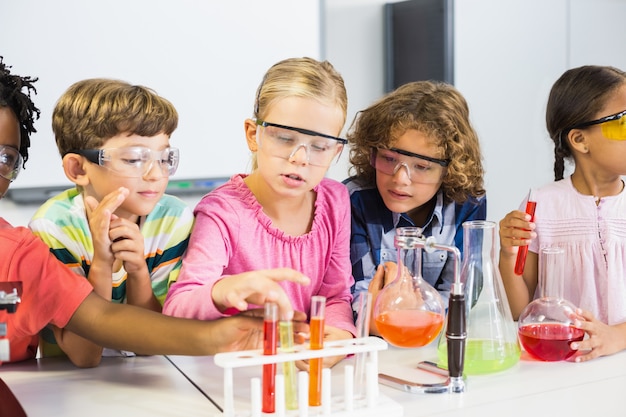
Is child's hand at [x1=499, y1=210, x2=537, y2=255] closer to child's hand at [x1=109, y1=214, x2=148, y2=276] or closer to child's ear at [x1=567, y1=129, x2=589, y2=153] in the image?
child's ear at [x1=567, y1=129, x2=589, y2=153]

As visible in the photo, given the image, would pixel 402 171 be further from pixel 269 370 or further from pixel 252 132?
pixel 269 370

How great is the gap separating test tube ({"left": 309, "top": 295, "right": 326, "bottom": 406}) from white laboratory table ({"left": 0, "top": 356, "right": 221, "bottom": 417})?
153mm

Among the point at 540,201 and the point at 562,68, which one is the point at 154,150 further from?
the point at 562,68

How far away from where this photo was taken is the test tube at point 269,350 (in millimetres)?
1157

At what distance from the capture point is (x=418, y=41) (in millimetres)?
4035

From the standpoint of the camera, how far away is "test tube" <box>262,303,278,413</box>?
116cm

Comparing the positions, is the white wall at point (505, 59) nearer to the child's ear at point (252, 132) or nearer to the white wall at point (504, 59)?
the white wall at point (504, 59)

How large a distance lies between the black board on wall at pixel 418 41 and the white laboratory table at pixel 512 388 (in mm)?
2658

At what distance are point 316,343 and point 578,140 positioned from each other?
3.63ft

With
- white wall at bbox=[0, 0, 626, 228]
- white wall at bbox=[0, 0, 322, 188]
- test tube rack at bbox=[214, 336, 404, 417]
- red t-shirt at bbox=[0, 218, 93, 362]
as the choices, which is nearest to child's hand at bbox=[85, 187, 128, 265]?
red t-shirt at bbox=[0, 218, 93, 362]

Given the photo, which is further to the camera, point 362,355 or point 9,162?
point 9,162

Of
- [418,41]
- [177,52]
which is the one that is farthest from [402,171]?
[418,41]

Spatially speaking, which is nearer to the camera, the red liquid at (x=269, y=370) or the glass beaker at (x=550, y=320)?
the red liquid at (x=269, y=370)

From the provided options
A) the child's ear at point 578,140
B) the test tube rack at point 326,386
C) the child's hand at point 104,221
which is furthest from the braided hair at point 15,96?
the child's ear at point 578,140
